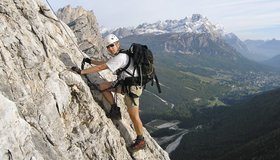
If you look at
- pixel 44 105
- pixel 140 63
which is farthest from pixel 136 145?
pixel 44 105

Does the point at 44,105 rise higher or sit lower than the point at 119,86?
higher

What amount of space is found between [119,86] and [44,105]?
15.3 ft

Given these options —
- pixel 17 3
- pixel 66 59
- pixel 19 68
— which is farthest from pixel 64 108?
pixel 17 3

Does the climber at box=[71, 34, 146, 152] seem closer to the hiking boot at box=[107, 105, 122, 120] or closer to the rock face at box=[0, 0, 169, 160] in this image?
the hiking boot at box=[107, 105, 122, 120]

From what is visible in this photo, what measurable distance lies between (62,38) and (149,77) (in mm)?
6433

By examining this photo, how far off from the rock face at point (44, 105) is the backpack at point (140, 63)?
2282 millimetres

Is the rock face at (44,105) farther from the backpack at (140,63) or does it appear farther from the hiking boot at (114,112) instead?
the backpack at (140,63)

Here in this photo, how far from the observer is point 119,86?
19094mm

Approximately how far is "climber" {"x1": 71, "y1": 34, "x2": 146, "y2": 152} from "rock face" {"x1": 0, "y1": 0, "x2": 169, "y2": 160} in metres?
0.51

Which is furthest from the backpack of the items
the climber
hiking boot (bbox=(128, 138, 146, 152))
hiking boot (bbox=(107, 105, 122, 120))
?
hiking boot (bbox=(128, 138, 146, 152))

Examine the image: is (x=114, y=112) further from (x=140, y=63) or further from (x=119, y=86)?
(x=140, y=63)

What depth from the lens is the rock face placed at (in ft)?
42.4

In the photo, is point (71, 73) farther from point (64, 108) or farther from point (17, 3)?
point (17, 3)

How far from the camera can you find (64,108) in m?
16.8
